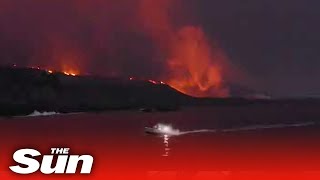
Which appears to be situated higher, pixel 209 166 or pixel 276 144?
pixel 276 144

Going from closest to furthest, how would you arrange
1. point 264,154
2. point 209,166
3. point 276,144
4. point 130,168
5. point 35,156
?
1. point 35,156
2. point 130,168
3. point 209,166
4. point 264,154
5. point 276,144

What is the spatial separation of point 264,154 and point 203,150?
1726cm

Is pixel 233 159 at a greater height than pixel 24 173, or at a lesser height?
greater

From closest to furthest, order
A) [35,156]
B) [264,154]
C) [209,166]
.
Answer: [35,156] < [209,166] < [264,154]

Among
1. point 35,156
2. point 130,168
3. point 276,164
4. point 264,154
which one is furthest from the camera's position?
point 264,154

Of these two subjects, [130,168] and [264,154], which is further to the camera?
[264,154]

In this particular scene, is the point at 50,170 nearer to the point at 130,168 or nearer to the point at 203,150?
the point at 130,168

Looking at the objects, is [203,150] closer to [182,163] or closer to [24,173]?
[182,163]

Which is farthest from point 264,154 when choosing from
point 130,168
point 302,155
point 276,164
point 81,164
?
point 81,164

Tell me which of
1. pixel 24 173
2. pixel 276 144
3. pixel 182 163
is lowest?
pixel 24 173

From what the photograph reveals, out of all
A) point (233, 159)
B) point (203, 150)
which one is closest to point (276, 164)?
point (233, 159)

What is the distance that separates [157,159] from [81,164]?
10422 cm

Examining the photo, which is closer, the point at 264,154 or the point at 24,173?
the point at 24,173

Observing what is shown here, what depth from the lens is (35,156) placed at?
22094mm
